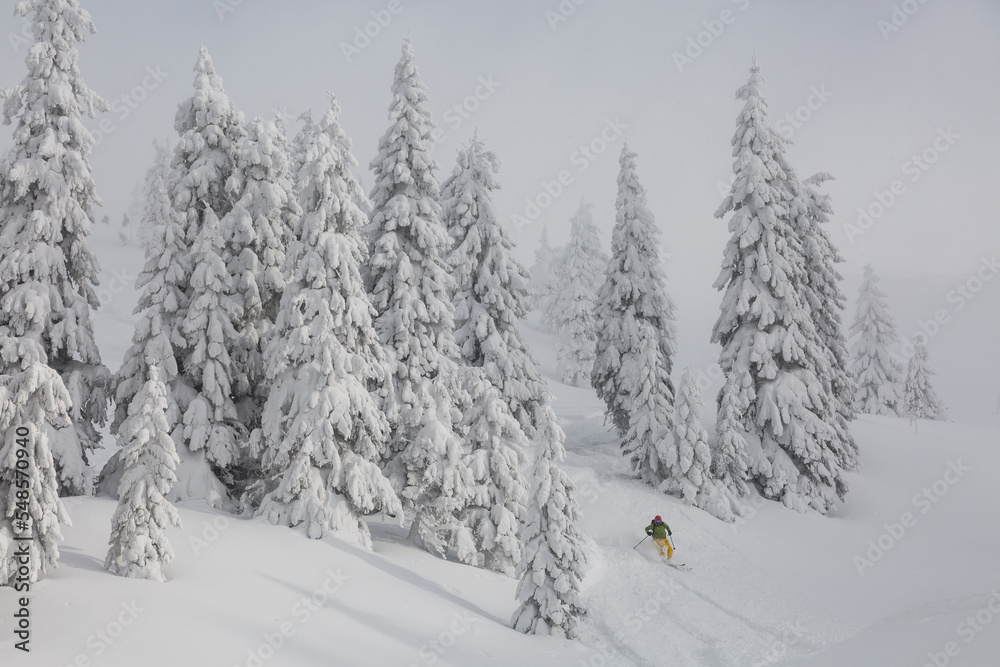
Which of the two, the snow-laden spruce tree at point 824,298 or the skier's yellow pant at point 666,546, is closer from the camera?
the skier's yellow pant at point 666,546

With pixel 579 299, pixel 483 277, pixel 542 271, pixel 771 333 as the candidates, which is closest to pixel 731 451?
pixel 771 333

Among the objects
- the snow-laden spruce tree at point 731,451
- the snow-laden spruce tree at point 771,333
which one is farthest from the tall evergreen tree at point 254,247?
the snow-laden spruce tree at point 771,333

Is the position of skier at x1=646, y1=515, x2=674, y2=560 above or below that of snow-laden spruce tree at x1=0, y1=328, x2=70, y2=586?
below

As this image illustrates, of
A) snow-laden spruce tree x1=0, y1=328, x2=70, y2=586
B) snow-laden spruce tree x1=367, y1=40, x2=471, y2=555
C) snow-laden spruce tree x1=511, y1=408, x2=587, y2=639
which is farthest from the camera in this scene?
snow-laden spruce tree x1=367, y1=40, x2=471, y2=555

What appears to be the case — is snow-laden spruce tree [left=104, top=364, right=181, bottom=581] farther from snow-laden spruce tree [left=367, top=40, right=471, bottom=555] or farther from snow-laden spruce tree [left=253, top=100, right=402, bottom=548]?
snow-laden spruce tree [left=367, top=40, right=471, bottom=555]

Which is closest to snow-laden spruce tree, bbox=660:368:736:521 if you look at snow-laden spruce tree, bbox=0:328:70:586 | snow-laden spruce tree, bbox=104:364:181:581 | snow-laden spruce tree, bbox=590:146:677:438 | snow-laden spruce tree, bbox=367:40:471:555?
snow-laden spruce tree, bbox=590:146:677:438

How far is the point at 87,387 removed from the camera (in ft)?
59.2

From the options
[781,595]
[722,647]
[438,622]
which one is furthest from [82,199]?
[781,595]

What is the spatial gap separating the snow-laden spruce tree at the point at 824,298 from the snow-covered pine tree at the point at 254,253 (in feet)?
69.9

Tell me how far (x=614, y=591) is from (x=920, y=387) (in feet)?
131

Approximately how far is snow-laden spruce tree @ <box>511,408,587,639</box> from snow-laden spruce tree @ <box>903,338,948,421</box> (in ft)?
125

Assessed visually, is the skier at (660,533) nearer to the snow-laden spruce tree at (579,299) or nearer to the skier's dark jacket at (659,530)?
the skier's dark jacket at (659,530)

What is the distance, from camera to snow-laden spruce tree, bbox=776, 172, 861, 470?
94.4 ft

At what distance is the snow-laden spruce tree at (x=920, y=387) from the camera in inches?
1806
